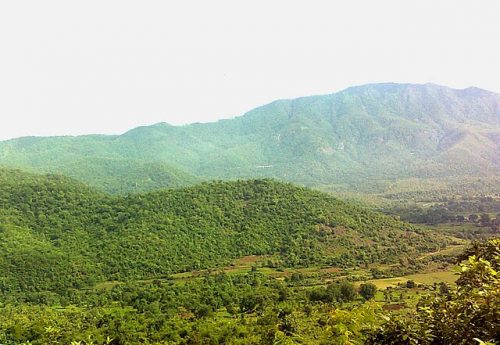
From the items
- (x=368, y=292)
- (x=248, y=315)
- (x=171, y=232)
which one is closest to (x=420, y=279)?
(x=368, y=292)

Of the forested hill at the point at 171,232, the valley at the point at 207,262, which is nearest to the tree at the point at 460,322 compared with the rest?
the valley at the point at 207,262

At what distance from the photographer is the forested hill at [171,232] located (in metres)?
81.9

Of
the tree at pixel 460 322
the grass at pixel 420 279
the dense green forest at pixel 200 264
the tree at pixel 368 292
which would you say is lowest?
the grass at pixel 420 279

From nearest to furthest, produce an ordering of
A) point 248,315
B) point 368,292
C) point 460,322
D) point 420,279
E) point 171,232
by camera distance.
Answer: point 460,322, point 248,315, point 368,292, point 420,279, point 171,232

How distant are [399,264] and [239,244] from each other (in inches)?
1478

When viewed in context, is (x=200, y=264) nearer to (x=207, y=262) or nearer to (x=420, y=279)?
(x=207, y=262)

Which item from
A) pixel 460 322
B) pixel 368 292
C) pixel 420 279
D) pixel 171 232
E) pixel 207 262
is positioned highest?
pixel 460 322

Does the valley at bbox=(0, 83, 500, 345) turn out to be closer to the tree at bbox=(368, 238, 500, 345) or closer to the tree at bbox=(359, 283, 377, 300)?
the tree at bbox=(359, 283, 377, 300)

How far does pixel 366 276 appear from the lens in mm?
80938

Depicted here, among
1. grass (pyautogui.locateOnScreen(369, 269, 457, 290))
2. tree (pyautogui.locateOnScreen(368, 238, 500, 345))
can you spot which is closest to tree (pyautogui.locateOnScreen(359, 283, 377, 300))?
grass (pyautogui.locateOnScreen(369, 269, 457, 290))

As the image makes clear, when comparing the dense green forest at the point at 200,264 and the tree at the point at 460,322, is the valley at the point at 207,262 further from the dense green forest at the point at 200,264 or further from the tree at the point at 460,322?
the tree at the point at 460,322

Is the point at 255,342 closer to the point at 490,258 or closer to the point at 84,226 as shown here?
the point at 490,258

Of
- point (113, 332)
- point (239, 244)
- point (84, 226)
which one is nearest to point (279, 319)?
point (113, 332)

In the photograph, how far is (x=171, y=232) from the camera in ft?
315
